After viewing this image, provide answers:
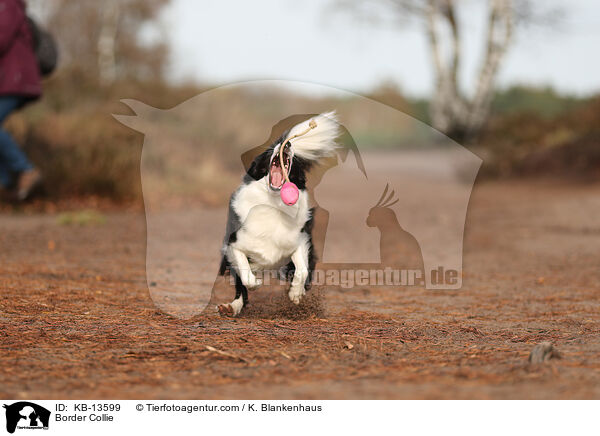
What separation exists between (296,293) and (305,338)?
2.43 ft

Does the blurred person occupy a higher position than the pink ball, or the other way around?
the blurred person

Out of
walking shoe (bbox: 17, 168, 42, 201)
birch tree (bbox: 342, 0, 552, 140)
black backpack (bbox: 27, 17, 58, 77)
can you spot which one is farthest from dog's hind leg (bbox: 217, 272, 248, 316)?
birch tree (bbox: 342, 0, 552, 140)

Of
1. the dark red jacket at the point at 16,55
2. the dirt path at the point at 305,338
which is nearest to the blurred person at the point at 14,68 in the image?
the dark red jacket at the point at 16,55

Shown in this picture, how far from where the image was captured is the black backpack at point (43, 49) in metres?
8.66

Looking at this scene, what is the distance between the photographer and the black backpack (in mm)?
8656

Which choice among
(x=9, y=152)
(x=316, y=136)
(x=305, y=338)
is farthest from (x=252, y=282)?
(x=9, y=152)

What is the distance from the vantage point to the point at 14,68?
27.0 feet

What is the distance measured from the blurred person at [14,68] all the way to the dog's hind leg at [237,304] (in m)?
5.00

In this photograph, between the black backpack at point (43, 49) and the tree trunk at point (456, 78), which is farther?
the tree trunk at point (456, 78)

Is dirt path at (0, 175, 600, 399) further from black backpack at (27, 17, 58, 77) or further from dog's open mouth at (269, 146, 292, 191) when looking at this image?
black backpack at (27, 17, 58, 77)

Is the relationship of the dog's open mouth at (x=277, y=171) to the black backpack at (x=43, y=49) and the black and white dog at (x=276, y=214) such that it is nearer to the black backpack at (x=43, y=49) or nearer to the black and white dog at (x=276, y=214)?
the black and white dog at (x=276, y=214)

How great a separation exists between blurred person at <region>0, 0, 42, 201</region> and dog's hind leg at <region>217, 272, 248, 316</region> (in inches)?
197

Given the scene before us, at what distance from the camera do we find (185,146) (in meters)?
15.9
